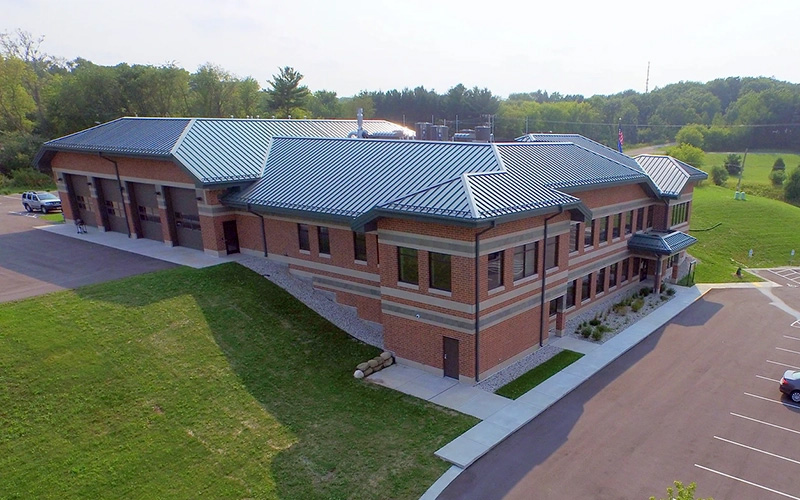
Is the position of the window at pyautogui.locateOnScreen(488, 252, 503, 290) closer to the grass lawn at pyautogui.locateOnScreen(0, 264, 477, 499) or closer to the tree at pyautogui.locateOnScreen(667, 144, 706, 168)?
the grass lawn at pyautogui.locateOnScreen(0, 264, 477, 499)

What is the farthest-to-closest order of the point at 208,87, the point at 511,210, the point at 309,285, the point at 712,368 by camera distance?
the point at 208,87 → the point at 309,285 → the point at 712,368 → the point at 511,210

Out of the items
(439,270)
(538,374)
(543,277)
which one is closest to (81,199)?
(439,270)

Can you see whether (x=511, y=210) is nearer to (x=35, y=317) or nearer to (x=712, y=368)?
(x=712, y=368)

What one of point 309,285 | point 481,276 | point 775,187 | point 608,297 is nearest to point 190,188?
point 309,285

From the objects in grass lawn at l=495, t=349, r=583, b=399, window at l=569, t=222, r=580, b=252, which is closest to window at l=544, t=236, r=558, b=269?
window at l=569, t=222, r=580, b=252

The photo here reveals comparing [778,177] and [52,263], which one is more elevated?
[52,263]

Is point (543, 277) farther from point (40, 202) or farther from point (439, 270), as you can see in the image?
point (40, 202)
